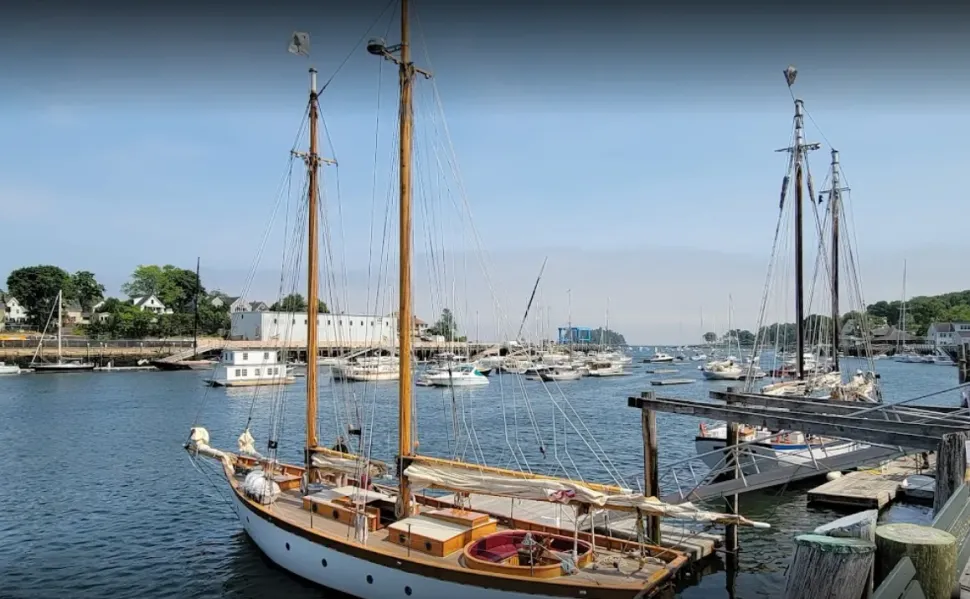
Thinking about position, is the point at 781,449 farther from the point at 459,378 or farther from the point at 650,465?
the point at 459,378

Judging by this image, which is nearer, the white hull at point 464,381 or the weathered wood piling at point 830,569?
the weathered wood piling at point 830,569

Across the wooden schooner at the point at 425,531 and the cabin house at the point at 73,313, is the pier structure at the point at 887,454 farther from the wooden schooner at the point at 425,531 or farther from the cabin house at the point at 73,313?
the cabin house at the point at 73,313

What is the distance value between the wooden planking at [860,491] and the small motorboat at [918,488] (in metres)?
0.28

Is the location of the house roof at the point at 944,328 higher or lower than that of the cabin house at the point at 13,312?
lower

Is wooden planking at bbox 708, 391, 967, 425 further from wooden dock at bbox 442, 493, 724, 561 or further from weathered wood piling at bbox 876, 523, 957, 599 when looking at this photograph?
weathered wood piling at bbox 876, 523, 957, 599

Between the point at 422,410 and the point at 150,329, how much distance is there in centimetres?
10482

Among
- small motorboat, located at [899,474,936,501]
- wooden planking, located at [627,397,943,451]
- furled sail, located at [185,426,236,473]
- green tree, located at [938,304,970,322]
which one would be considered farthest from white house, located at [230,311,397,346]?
green tree, located at [938,304,970,322]

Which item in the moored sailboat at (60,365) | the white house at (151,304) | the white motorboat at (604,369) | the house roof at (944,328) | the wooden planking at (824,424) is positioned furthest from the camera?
the white house at (151,304)

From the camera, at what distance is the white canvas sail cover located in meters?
14.0

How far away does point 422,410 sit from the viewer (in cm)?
6425

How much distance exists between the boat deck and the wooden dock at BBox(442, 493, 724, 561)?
1.68 meters

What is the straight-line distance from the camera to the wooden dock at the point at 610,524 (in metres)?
18.3

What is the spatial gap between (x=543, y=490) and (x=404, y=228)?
803 cm

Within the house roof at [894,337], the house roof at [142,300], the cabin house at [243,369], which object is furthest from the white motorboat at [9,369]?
the house roof at [894,337]
